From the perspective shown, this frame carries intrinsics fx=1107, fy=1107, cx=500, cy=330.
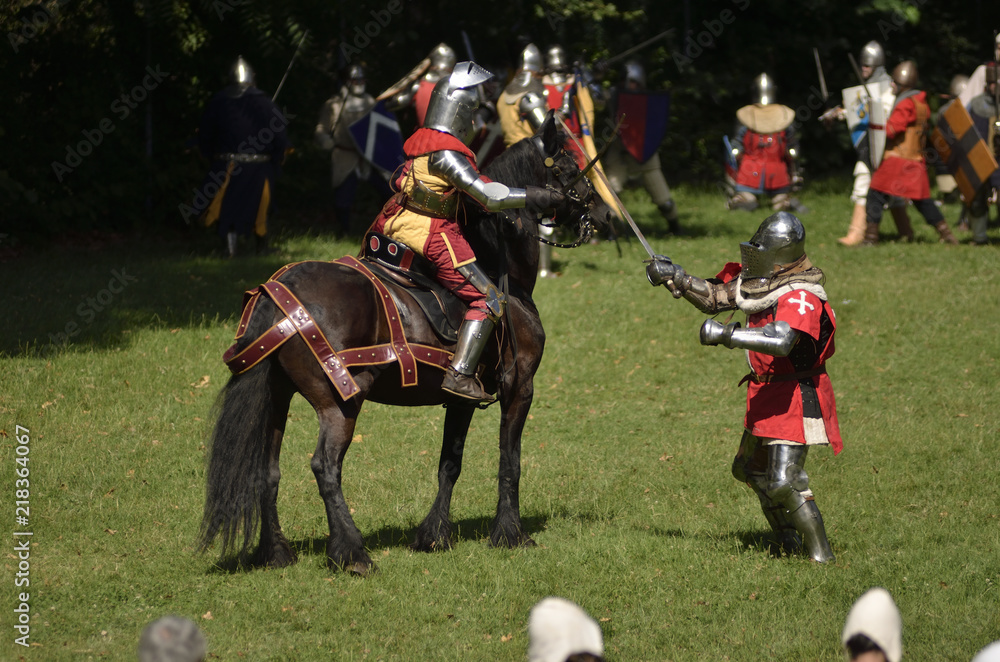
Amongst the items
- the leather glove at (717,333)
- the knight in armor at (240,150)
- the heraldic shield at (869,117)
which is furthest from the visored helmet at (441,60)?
the leather glove at (717,333)

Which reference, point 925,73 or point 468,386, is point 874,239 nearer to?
point 925,73

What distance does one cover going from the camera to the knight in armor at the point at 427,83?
13.5 metres

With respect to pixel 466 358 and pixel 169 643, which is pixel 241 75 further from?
pixel 169 643

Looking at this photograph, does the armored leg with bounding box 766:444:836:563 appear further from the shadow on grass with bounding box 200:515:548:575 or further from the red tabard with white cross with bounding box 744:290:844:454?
the shadow on grass with bounding box 200:515:548:575

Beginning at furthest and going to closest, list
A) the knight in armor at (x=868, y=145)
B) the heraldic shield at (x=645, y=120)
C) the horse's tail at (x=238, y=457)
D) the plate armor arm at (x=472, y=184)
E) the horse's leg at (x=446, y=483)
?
1. the heraldic shield at (x=645, y=120)
2. the knight in armor at (x=868, y=145)
3. the horse's leg at (x=446, y=483)
4. the plate armor arm at (x=472, y=184)
5. the horse's tail at (x=238, y=457)

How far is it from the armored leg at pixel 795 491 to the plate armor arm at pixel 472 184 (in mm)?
1900

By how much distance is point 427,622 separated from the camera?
17.2ft

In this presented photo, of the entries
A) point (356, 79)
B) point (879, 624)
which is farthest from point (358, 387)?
point (356, 79)

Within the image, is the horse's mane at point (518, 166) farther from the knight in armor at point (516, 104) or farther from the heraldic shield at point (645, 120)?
the heraldic shield at point (645, 120)

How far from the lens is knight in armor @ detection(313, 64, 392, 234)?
14570 mm

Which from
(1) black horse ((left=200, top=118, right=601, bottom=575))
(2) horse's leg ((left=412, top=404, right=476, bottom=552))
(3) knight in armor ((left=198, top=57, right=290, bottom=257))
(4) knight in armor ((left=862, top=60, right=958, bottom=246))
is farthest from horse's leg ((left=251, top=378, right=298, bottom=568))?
(4) knight in armor ((left=862, top=60, right=958, bottom=246))

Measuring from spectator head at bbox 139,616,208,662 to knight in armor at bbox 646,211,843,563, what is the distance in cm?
377

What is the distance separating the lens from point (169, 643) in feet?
7.99

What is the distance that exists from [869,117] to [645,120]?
2.95 metres
